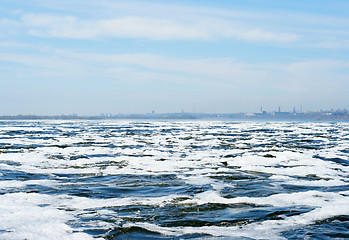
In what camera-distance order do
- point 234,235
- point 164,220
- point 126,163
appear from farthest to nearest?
1. point 126,163
2. point 164,220
3. point 234,235

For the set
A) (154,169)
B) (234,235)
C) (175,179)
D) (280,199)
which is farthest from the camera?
(154,169)

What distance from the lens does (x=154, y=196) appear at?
8086 mm

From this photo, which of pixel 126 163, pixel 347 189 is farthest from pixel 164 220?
pixel 126 163

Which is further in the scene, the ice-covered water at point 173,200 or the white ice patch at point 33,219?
the ice-covered water at point 173,200

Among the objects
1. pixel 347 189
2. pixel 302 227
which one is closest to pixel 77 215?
pixel 302 227

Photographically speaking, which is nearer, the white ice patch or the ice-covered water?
the white ice patch

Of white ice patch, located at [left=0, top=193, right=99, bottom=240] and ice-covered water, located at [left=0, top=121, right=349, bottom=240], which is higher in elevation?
white ice patch, located at [left=0, top=193, right=99, bottom=240]

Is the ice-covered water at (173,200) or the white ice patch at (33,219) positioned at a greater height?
the white ice patch at (33,219)

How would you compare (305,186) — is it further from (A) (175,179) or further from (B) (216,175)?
(A) (175,179)

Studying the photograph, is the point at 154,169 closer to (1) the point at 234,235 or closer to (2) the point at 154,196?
(2) the point at 154,196

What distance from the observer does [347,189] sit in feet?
28.5

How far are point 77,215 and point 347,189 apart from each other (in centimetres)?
593

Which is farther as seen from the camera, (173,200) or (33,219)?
(173,200)

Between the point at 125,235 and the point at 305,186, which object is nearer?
the point at 125,235
